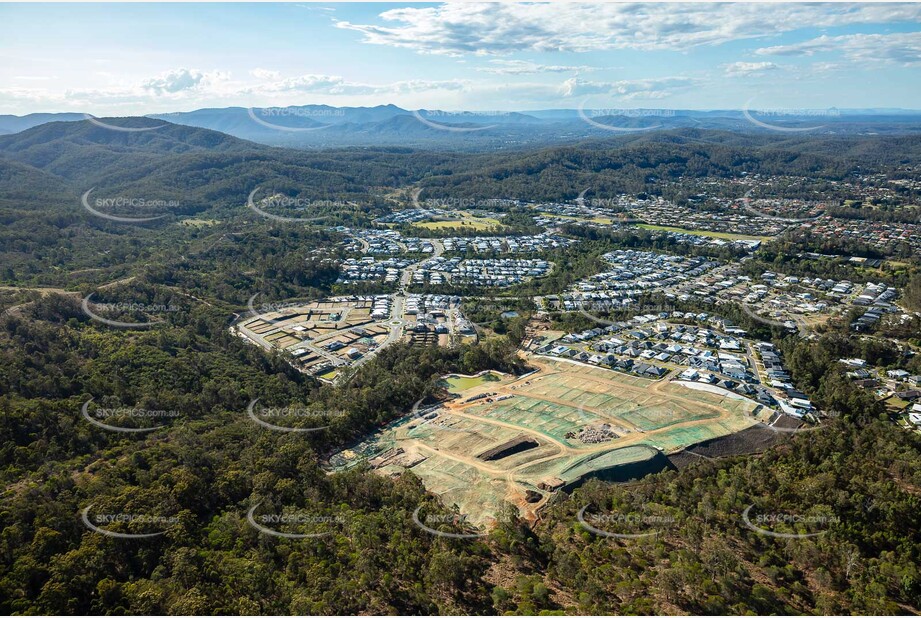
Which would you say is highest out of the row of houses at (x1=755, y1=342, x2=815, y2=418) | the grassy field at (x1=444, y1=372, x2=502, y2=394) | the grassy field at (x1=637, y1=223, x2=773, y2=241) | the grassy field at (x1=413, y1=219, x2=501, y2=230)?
the grassy field at (x1=637, y1=223, x2=773, y2=241)

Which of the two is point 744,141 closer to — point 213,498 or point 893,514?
point 893,514
